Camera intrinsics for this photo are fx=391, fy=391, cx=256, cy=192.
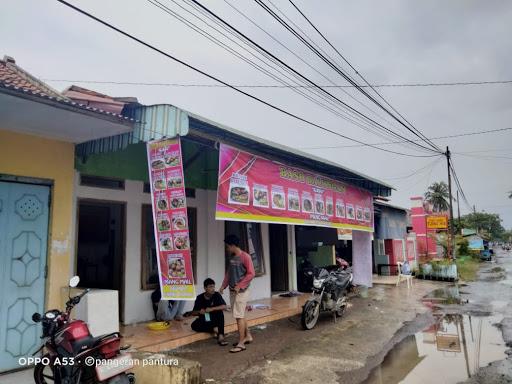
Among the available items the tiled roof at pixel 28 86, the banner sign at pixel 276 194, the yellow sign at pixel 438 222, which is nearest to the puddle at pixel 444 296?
the banner sign at pixel 276 194

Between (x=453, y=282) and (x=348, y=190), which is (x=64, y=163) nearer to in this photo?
(x=348, y=190)

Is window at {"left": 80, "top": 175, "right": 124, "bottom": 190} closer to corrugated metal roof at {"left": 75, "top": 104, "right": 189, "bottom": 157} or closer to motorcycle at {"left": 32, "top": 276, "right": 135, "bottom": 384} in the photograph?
corrugated metal roof at {"left": 75, "top": 104, "right": 189, "bottom": 157}

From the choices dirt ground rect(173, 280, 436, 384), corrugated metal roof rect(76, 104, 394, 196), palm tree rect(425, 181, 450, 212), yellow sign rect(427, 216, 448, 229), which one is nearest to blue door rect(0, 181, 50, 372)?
corrugated metal roof rect(76, 104, 394, 196)

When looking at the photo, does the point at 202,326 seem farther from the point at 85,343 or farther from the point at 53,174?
the point at 53,174

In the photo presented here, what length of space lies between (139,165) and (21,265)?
9.35 feet

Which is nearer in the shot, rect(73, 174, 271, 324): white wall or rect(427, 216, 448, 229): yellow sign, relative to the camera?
rect(73, 174, 271, 324): white wall

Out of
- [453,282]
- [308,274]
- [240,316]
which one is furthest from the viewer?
[453,282]

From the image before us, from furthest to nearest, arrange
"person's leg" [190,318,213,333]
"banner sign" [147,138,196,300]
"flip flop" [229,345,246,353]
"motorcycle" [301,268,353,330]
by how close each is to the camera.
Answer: "motorcycle" [301,268,353,330], "person's leg" [190,318,213,333], "flip flop" [229,345,246,353], "banner sign" [147,138,196,300]

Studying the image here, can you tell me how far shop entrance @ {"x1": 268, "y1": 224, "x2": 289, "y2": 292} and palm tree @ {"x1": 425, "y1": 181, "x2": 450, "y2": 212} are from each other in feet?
152

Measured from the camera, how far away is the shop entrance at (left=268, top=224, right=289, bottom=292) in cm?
1211

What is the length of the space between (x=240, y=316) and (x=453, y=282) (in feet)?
49.3

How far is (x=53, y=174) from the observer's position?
5633 millimetres

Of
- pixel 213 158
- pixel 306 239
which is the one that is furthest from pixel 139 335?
pixel 306 239

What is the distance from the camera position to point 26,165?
210 inches
